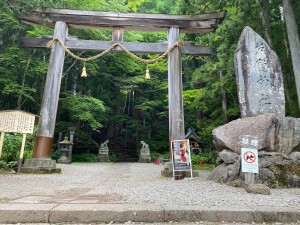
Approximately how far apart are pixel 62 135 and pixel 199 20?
42.5 feet

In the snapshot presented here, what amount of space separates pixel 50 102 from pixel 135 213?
601 cm

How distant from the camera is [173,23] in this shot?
8.48 metres

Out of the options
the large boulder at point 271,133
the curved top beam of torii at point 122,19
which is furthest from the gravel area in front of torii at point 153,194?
the curved top beam of torii at point 122,19

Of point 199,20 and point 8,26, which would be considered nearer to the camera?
point 199,20

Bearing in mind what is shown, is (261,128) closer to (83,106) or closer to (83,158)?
(83,106)

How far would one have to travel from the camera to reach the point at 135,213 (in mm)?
2883

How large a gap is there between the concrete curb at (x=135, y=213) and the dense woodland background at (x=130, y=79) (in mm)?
5870

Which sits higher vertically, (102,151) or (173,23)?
(173,23)

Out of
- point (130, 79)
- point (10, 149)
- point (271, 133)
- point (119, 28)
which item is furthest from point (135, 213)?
point (130, 79)

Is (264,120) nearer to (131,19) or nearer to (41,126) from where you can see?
(131,19)

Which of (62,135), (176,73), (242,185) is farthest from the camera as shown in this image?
(62,135)

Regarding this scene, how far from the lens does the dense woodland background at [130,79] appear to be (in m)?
10.1

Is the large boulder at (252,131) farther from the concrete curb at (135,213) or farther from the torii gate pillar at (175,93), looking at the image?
the concrete curb at (135,213)

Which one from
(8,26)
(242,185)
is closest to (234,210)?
(242,185)
